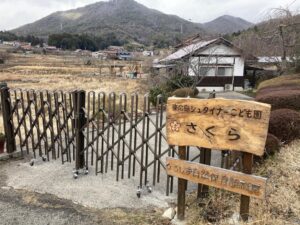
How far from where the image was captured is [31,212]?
446cm

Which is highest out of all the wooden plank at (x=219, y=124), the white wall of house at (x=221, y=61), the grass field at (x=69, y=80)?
the white wall of house at (x=221, y=61)

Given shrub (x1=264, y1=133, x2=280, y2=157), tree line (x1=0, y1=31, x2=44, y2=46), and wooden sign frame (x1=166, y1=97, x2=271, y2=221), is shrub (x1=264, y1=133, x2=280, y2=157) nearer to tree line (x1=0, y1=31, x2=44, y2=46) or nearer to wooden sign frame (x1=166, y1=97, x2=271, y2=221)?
wooden sign frame (x1=166, y1=97, x2=271, y2=221)

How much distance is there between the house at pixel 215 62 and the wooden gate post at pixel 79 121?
698 inches

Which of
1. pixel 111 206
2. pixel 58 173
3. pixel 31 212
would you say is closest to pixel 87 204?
pixel 111 206

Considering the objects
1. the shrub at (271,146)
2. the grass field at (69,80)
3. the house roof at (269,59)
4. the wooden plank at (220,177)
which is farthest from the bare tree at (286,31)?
the wooden plank at (220,177)

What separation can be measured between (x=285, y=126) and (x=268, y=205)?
2702 mm

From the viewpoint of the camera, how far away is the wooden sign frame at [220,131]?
3.58 meters

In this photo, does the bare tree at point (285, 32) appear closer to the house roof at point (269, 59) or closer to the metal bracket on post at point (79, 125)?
the house roof at point (269, 59)

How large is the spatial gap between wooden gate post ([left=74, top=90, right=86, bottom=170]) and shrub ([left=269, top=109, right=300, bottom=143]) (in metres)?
3.76

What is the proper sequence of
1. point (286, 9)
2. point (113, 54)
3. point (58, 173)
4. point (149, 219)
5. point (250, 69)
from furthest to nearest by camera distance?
point (113, 54) < point (250, 69) < point (286, 9) < point (58, 173) < point (149, 219)

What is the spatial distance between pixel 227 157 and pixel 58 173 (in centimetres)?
306

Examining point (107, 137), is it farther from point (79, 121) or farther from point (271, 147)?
point (271, 147)

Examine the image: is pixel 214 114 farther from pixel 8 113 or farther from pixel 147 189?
pixel 8 113

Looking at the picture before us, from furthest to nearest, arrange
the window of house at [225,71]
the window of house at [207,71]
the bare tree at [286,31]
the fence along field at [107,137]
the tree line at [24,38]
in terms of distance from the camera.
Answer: the tree line at [24,38] < the window of house at [225,71] < the window of house at [207,71] < the bare tree at [286,31] < the fence along field at [107,137]
